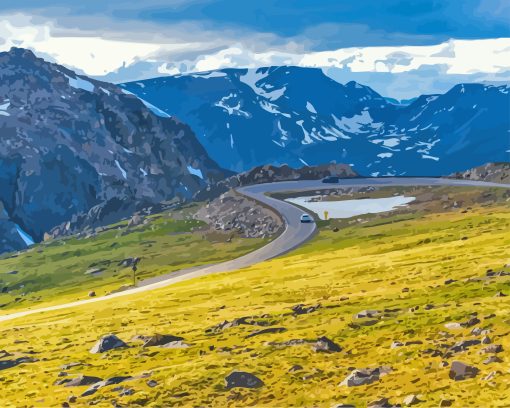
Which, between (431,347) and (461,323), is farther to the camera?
(461,323)

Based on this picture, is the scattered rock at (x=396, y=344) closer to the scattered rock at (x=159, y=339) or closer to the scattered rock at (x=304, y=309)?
the scattered rock at (x=304, y=309)

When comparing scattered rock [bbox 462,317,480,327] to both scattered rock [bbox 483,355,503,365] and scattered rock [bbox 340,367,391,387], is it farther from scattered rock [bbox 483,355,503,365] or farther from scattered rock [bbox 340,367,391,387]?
scattered rock [bbox 340,367,391,387]

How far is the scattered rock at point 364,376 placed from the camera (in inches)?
1109

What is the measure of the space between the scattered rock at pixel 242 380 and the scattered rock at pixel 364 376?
3.96m

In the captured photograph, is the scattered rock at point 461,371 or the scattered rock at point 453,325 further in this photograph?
the scattered rock at point 453,325

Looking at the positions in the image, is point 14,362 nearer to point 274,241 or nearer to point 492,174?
point 274,241

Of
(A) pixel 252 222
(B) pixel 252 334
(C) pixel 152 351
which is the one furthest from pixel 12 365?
(A) pixel 252 222

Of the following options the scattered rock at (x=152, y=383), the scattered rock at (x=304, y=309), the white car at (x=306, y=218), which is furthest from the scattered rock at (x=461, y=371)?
the white car at (x=306, y=218)

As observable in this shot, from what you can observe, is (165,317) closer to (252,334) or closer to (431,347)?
(252,334)

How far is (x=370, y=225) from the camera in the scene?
12862 centimetres

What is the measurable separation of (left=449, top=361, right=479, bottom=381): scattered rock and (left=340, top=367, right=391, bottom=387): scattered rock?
9.48 ft

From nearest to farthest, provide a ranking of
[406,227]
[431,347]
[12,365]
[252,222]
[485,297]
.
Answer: [431,347]
[485,297]
[12,365]
[406,227]
[252,222]

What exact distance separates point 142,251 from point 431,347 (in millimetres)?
148118

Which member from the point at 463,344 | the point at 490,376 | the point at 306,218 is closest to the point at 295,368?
the point at 463,344
